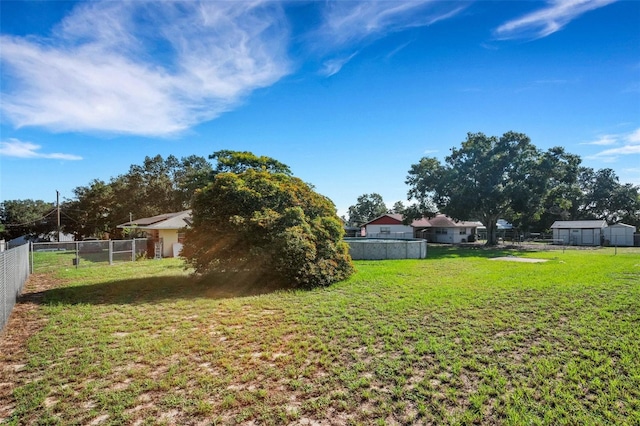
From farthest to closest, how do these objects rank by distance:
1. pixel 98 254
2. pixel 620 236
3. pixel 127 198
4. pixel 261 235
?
pixel 127 198 < pixel 620 236 < pixel 98 254 < pixel 261 235

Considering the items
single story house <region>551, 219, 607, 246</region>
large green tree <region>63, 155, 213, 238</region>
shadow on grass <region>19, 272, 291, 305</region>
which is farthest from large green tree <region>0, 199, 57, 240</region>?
single story house <region>551, 219, 607, 246</region>

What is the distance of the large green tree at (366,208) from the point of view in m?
70.6

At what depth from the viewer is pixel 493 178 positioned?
28125 millimetres

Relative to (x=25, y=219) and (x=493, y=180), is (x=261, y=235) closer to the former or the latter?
(x=493, y=180)

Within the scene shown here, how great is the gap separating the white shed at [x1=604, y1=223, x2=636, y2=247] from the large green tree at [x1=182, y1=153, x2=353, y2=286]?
114ft

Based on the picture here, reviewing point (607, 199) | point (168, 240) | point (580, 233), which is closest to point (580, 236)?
point (580, 233)

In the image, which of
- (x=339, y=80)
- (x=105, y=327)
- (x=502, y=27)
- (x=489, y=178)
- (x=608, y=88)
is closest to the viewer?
(x=105, y=327)

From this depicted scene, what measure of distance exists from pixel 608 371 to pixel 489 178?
26.8 metres

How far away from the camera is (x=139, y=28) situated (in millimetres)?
8414

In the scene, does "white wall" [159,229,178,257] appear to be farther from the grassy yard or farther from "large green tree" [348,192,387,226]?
"large green tree" [348,192,387,226]

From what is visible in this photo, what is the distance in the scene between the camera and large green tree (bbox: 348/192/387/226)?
70562 mm

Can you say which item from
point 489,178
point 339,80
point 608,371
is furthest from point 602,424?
point 489,178

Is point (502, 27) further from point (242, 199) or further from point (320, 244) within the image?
point (242, 199)

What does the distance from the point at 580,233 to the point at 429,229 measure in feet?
49.4
